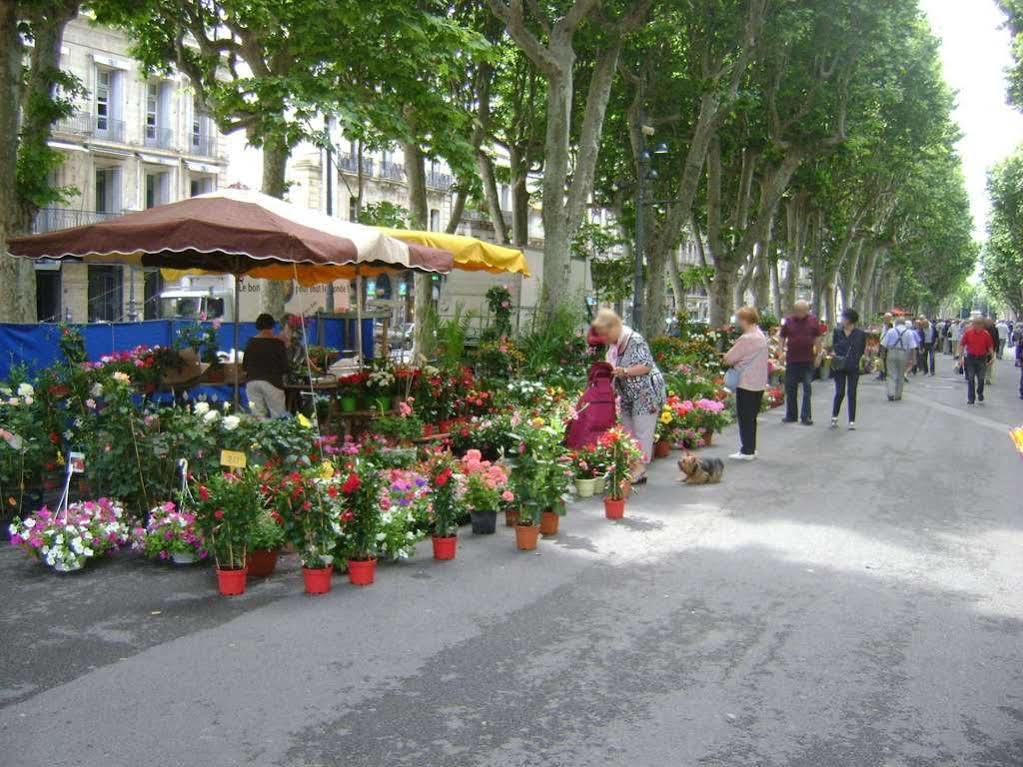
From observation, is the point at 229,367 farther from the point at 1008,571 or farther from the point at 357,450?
the point at 1008,571

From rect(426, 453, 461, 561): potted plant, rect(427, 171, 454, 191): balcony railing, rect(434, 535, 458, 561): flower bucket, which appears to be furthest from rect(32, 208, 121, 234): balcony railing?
rect(434, 535, 458, 561): flower bucket

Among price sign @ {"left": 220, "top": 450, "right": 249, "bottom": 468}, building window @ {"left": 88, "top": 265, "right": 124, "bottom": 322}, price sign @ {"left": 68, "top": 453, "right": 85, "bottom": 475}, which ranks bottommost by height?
price sign @ {"left": 68, "top": 453, "right": 85, "bottom": 475}

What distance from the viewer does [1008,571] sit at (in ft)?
23.4

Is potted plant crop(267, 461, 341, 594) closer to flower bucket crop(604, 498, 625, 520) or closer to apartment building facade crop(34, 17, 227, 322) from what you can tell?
flower bucket crop(604, 498, 625, 520)

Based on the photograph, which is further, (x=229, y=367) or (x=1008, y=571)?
(x=229, y=367)

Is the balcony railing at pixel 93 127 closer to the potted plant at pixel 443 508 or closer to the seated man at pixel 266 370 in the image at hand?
the seated man at pixel 266 370

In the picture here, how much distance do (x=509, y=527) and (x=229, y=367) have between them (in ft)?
16.5

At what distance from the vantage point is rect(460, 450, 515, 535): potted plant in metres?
8.04

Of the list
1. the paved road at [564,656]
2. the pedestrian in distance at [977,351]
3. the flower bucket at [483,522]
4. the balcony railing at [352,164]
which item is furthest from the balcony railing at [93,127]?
the paved road at [564,656]

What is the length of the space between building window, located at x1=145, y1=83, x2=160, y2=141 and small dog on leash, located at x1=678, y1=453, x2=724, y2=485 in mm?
32388

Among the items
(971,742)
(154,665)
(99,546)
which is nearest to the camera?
Result: (971,742)

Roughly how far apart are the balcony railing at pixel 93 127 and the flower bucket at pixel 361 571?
31919mm

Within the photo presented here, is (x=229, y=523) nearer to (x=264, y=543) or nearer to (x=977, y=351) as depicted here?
(x=264, y=543)

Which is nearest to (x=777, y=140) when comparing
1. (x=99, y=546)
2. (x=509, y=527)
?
(x=509, y=527)
